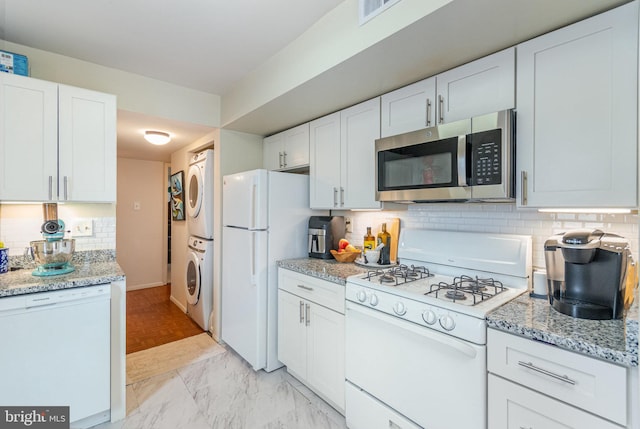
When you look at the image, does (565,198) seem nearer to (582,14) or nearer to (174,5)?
(582,14)

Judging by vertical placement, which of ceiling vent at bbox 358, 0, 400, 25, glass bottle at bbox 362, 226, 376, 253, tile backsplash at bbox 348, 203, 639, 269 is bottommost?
glass bottle at bbox 362, 226, 376, 253

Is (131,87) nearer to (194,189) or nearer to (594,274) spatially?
(194,189)

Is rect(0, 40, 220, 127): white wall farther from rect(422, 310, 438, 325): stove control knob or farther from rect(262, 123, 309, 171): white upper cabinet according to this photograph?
rect(422, 310, 438, 325): stove control knob

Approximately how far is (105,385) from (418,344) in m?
1.92

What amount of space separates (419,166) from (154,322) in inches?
139

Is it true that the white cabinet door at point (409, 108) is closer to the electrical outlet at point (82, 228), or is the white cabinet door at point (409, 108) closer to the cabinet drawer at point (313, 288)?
the cabinet drawer at point (313, 288)

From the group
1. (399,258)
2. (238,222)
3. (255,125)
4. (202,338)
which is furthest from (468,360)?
(202,338)

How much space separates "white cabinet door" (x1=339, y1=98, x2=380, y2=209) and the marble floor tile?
1461mm

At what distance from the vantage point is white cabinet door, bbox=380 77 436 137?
1.79 metres

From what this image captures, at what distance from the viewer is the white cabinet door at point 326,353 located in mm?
1938

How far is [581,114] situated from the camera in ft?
4.16

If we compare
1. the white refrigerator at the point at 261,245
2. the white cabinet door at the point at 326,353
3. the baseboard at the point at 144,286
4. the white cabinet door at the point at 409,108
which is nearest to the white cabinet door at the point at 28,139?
the white refrigerator at the point at 261,245

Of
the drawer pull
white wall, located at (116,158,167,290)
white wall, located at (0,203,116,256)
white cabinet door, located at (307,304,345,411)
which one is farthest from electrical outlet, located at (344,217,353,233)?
white wall, located at (116,158,167,290)

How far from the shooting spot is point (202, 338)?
317 cm
